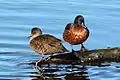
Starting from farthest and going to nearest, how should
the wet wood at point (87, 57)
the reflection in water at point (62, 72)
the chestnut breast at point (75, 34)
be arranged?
the chestnut breast at point (75, 34)
the wet wood at point (87, 57)
the reflection in water at point (62, 72)

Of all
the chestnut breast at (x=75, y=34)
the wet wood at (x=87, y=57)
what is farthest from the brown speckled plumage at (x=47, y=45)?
the chestnut breast at (x=75, y=34)

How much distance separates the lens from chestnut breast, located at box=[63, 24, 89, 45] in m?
12.4

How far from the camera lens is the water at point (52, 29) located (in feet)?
36.0

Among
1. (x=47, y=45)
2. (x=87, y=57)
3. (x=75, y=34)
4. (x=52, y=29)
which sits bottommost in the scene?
(x=87, y=57)

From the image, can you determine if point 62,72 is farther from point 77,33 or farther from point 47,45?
point 77,33

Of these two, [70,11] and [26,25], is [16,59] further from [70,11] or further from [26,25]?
[70,11]

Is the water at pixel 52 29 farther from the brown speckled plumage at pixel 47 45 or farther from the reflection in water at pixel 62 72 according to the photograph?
the brown speckled plumage at pixel 47 45

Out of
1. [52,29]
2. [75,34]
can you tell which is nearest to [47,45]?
[75,34]

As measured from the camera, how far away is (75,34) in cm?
1257

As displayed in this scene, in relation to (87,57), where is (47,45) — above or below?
above

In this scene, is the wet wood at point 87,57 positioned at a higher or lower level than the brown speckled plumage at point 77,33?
lower

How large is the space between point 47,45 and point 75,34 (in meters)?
1.07

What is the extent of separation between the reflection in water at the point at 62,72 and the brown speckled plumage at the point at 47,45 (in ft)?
1.18

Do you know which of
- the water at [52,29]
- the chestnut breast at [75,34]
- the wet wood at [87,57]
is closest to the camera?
the water at [52,29]
